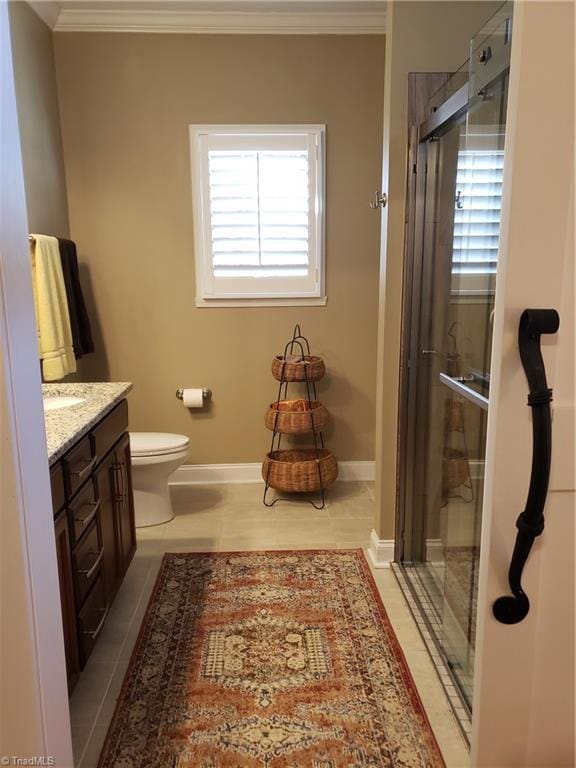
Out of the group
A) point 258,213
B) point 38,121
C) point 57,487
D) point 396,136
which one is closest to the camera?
point 57,487

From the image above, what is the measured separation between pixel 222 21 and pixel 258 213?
108 cm

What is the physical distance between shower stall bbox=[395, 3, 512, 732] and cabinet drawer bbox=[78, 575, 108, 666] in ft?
3.97

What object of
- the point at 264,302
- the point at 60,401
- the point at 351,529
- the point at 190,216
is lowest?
the point at 351,529

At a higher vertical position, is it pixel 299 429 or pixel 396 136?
pixel 396 136

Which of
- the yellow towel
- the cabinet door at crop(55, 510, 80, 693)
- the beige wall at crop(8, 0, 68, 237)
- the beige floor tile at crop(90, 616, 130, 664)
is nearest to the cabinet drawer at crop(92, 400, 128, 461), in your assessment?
the cabinet door at crop(55, 510, 80, 693)

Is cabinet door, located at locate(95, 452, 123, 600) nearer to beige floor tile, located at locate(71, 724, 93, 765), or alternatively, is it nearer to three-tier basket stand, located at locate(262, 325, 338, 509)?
beige floor tile, located at locate(71, 724, 93, 765)

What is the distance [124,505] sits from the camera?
2301 millimetres

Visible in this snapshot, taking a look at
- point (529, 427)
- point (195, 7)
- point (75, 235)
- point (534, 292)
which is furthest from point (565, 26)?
point (75, 235)

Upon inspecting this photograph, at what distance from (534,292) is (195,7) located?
3027 millimetres

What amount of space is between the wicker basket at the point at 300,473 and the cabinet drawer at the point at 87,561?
56.6 inches

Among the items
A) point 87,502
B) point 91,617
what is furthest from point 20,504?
point 91,617

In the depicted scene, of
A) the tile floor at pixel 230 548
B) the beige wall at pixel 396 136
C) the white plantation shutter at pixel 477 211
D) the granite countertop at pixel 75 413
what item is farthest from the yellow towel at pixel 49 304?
the white plantation shutter at pixel 477 211

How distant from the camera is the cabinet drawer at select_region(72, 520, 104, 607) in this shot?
65.4 inches

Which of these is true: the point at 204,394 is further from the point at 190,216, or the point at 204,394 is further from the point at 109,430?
the point at 109,430
